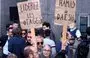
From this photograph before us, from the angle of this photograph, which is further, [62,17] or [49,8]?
[49,8]

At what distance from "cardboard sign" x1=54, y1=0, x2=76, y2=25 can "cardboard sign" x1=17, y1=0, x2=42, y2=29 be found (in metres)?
0.51

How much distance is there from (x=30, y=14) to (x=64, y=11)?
0.82 m

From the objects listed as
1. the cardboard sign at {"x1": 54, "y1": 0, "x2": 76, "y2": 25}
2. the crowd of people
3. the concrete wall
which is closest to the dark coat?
the crowd of people

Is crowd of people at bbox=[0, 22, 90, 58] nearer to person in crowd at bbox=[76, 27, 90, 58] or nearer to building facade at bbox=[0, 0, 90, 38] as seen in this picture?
person in crowd at bbox=[76, 27, 90, 58]

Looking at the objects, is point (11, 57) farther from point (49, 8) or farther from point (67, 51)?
point (49, 8)

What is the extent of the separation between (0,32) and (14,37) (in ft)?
32.1

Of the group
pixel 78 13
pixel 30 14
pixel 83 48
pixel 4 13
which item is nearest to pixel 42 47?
pixel 30 14

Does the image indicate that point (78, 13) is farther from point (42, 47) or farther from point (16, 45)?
point (42, 47)

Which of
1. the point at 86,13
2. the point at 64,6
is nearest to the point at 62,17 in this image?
the point at 64,6

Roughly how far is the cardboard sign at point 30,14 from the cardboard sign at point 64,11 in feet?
1.67

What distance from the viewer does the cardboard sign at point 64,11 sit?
1144 cm

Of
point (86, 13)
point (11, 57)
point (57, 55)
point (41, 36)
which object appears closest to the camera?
point (11, 57)

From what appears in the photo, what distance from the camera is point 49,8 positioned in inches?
746

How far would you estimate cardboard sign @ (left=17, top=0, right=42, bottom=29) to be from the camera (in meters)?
11.8
